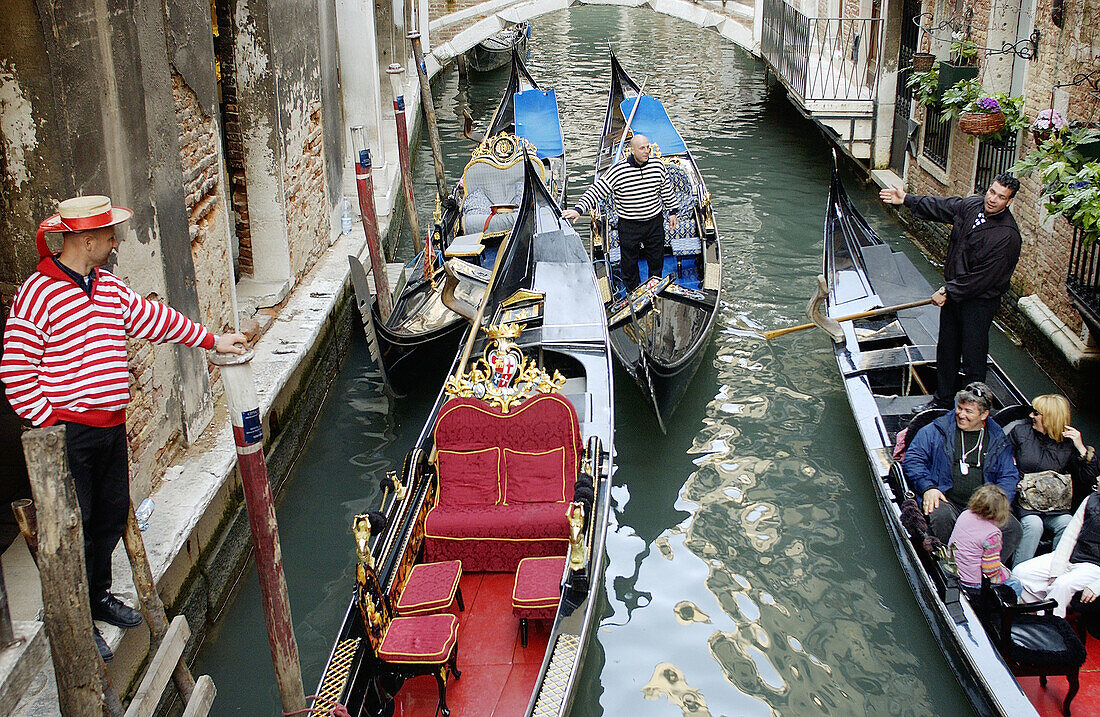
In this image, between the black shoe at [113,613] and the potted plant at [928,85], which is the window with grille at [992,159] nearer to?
the potted plant at [928,85]

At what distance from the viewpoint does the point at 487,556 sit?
2926 millimetres

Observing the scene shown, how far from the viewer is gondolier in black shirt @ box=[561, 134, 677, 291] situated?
4.49m

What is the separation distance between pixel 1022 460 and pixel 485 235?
115 inches

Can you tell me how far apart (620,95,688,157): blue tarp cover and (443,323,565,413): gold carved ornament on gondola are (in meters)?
3.26

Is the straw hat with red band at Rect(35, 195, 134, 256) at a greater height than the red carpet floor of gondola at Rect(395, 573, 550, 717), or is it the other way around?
the straw hat with red band at Rect(35, 195, 134, 256)

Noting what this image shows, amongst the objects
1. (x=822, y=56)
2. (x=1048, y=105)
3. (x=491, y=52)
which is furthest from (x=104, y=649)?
(x=491, y=52)

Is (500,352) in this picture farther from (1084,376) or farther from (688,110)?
(688,110)

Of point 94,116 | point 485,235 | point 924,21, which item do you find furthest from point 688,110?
point 94,116

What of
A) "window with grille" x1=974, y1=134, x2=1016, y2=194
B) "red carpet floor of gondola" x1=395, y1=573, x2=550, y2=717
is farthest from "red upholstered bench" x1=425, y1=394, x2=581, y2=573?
"window with grille" x1=974, y1=134, x2=1016, y2=194

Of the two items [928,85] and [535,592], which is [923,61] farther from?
[535,592]

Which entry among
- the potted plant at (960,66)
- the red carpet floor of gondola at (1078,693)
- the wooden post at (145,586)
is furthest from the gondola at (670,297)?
the wooden post at (145,586)

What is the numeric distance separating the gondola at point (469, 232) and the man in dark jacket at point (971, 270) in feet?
6.22

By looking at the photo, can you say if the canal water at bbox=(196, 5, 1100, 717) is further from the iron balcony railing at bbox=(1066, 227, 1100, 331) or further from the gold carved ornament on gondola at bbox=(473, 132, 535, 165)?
the gold carved ornament on gondola at bbox=(473, 132, 535, 165)

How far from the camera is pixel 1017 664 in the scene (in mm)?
2445
